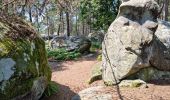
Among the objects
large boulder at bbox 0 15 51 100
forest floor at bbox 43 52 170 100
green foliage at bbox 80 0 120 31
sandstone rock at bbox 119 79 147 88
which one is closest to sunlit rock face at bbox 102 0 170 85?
sandstone rock at bbox 119 79 147 88

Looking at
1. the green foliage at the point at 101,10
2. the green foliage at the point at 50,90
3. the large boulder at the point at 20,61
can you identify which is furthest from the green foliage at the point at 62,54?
the large boulder at the point at 20,61

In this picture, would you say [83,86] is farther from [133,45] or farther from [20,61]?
[20,61]

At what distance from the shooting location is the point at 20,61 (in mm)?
6242

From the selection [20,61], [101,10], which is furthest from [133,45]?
[101,10]

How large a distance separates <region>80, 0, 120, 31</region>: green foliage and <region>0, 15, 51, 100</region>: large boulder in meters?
13.1

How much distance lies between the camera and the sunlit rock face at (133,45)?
29.1ft

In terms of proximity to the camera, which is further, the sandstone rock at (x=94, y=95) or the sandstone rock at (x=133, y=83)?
the sandstone rock at (x=133, y=83)

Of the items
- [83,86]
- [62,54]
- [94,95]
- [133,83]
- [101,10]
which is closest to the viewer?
[94,95]

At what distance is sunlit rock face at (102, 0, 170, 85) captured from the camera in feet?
29.1

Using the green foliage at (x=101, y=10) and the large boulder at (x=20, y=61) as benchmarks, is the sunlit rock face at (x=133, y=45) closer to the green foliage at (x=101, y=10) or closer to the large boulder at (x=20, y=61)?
the large boulder at (x=20, y=61)

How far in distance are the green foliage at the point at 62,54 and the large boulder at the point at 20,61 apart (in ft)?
25.5

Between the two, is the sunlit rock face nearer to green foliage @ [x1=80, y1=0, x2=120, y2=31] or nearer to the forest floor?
the forest floor

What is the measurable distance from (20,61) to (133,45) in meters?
3.95

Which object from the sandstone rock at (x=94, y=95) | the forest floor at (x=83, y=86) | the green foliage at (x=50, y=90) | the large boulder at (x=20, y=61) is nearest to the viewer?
the large boulder at (x=20, y=61)
